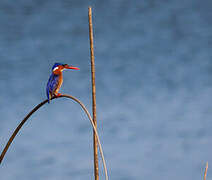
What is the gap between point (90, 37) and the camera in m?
14.2

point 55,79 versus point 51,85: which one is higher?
point 55,79

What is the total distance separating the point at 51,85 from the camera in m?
14.5

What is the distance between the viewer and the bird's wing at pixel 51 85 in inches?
563

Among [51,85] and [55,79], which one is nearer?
[51,85]

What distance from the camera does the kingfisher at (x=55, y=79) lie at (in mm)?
14352

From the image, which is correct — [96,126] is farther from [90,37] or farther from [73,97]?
[90,37]

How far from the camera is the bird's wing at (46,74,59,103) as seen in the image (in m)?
14.3

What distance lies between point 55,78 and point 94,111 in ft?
7.62

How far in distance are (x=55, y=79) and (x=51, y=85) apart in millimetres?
480

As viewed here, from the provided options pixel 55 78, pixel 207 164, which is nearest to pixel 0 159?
pixel 55 78

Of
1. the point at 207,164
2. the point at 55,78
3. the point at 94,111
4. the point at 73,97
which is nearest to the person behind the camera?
the point at 207,164

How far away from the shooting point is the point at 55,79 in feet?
48.7

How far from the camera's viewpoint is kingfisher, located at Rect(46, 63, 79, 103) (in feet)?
47.1

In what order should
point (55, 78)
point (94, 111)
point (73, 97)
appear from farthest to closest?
point (55, 78), point (94, 111), point (73, 97)
